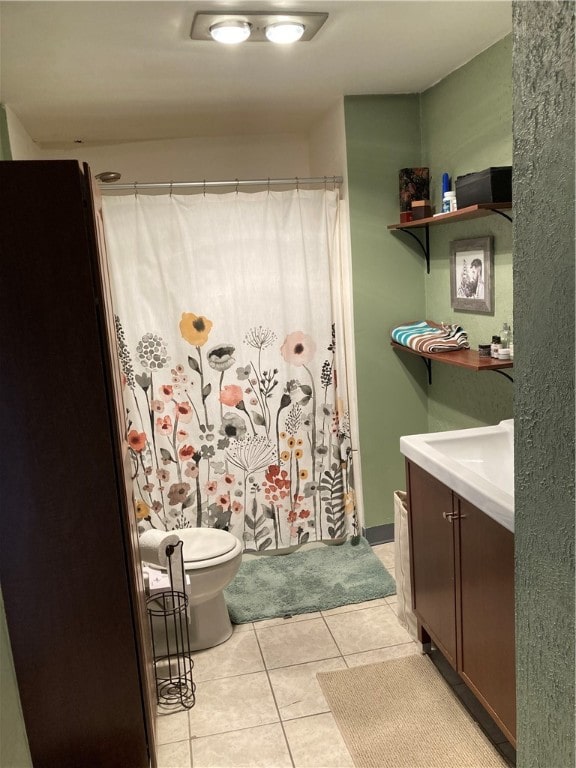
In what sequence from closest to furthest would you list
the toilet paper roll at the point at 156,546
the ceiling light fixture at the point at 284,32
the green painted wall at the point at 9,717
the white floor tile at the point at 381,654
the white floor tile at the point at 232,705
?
the green painted wall at the point at 9,717, the ceiling light fixture at the point at 284,32, the white floor tile at the point at 232,705, the toilet paper roll at the point at 156,546, the white floor tile at the point at 381,654

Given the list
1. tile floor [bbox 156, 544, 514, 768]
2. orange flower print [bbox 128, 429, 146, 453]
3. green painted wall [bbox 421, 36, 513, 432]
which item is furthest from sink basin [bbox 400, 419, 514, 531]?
orange flower print [bbox 128, 429, 146, 453]

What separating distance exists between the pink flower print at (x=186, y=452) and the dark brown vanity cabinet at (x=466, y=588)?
1.24 m

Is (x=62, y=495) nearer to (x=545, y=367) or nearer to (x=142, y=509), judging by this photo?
(x=545, y=367)

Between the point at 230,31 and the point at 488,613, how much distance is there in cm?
208

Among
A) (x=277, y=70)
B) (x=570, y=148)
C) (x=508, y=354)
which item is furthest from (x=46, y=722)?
(x=277, y=70)

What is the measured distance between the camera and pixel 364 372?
3.55m

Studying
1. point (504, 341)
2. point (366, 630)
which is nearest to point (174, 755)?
point (366, 630)

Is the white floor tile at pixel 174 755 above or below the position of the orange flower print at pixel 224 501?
below

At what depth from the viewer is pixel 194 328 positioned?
A: 3.31 meters

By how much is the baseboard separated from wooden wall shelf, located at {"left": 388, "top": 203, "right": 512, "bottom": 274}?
1439 mm

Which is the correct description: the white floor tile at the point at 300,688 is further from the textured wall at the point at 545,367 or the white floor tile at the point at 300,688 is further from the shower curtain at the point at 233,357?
the textured wall at the point at 545,367

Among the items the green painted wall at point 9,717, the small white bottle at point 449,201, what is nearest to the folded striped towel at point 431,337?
the small white bottle at point 449,201

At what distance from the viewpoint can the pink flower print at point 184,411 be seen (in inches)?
131

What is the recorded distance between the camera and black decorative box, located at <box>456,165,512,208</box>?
247 cm
